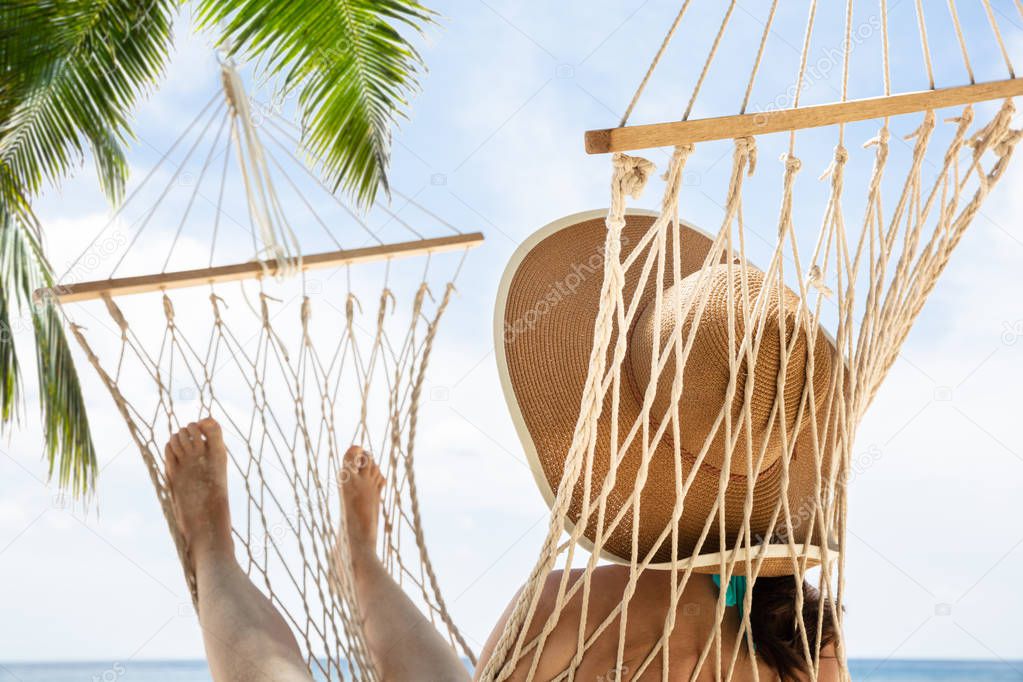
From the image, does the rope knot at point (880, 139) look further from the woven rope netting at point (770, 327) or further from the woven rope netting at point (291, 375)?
the woven rope netting at point (291, 375)

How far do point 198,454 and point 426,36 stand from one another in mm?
1719

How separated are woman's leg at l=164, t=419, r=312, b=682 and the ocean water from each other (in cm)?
1582

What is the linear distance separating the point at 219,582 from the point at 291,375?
48cm

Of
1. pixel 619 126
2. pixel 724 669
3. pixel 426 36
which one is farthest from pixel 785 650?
pixel 426 36

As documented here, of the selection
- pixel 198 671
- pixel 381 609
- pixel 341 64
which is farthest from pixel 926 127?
pixel 198 671

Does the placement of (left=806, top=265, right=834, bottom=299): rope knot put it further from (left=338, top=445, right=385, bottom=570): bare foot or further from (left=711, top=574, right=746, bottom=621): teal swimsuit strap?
(left=338, top=445, right=385, bottom=570): bare foot

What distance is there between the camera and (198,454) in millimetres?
1896

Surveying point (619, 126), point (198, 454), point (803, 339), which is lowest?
point (198, 454)

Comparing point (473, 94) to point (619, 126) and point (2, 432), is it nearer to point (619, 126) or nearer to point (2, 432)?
point (2, 432)

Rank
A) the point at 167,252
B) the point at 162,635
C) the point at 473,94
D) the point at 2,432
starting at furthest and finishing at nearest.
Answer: the point at 162,635 → the point at 473,94 → the point at 2,432 → the point at 167,252

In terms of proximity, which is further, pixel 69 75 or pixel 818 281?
pixel 69 75

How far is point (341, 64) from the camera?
2.94 meters

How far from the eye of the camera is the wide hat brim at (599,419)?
1158 mm

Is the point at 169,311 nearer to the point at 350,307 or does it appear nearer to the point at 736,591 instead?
the point at 350,307
